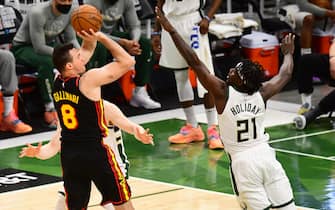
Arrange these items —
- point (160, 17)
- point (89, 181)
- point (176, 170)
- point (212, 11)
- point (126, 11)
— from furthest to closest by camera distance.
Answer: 1. point (126, 11)
2. point (212, 11)
3. point (176, 170)
4. point (160, 17)
5. point (89, 181)

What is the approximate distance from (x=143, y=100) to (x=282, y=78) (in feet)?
16.2

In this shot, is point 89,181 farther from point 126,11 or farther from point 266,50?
point 266,50

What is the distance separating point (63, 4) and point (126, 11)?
1.08 meters

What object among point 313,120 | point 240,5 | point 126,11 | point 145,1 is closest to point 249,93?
point 313,120

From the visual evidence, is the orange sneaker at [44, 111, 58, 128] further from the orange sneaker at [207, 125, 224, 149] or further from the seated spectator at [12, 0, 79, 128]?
the orange sneaker at [207, 125, 224, 149]

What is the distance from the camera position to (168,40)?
31.9ft

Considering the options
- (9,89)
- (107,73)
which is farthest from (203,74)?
(9,89)

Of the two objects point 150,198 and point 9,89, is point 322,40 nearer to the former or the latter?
point 9,89

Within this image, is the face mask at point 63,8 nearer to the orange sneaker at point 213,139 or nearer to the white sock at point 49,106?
the white sock at point 49,106

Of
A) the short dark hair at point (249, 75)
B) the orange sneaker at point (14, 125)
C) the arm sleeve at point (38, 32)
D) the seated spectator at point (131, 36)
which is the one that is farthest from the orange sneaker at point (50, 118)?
the short dark hair at point (249, 75)

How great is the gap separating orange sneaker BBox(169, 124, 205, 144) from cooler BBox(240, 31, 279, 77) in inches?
118

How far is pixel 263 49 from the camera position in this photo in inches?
502

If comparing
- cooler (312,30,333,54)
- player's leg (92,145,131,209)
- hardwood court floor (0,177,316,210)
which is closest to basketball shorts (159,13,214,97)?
hardwood court floor (0,177,316,210)

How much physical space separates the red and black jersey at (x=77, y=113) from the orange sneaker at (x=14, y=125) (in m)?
4.35
